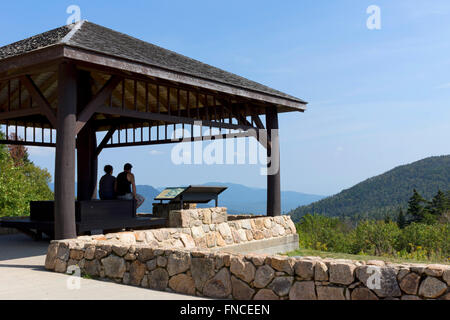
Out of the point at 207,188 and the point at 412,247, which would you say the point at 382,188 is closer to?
the point at 412,247

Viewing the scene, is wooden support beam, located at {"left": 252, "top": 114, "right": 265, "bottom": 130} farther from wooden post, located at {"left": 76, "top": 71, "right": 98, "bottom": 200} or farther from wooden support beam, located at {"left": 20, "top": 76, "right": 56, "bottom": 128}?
wooden support beam, located at {"left": 20, "top": 76, "right": 56, "bottom": 128}

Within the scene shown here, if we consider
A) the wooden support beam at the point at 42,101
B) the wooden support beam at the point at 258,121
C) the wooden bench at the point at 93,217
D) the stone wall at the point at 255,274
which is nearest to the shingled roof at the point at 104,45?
the wooden support beam at the point at 42,101

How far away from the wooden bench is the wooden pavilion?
3.32 feet

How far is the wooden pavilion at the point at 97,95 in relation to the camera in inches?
324

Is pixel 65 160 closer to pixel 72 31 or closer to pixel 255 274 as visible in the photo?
pixel 72 31

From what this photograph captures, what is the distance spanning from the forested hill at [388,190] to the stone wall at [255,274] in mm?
63306

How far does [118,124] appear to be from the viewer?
633 inches

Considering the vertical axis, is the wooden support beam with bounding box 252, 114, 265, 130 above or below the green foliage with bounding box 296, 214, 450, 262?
above

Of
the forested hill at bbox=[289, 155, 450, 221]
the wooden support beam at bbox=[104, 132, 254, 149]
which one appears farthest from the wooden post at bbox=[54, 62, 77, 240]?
the forested hill at bbox=[289, 155, 450, 221]

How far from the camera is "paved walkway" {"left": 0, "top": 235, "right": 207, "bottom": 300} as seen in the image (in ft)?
19.5

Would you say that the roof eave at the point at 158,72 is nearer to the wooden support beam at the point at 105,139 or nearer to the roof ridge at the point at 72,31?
the roof ridge at the point at 72,31

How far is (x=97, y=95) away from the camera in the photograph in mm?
8938
